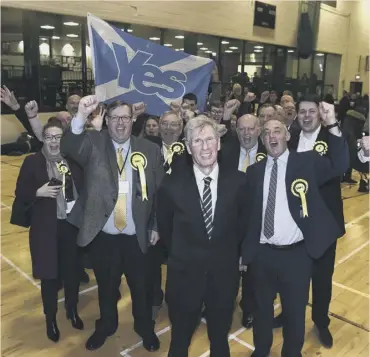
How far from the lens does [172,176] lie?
2.52 meters

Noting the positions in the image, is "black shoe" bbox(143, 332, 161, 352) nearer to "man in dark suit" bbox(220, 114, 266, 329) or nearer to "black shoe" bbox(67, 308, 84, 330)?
"black shoe" bbox(67, 308, 84, 330)

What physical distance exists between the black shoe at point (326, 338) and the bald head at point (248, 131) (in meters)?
1.61

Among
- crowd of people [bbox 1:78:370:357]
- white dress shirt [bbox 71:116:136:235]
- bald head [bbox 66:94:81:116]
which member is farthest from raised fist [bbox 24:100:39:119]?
white dress shirt [bbox 71:116:136:235]

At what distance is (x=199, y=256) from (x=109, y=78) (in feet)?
7.10

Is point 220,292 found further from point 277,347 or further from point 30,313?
point 30,313

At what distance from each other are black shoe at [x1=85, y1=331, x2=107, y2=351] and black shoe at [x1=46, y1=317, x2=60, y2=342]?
273mm

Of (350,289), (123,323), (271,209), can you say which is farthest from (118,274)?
(350,289)

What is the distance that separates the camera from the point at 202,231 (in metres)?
2.39

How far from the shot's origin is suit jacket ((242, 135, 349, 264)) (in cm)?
261

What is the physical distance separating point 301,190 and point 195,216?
2.34 ft

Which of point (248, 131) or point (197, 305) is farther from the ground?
point (248, 131)

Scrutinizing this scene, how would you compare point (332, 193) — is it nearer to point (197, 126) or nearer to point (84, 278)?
point (197, 126)

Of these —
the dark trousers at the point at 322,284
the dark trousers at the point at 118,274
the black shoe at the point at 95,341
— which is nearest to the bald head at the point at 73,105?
the dark trousers at the point at 118,274

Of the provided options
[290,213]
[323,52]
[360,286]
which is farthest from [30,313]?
[323,52]
